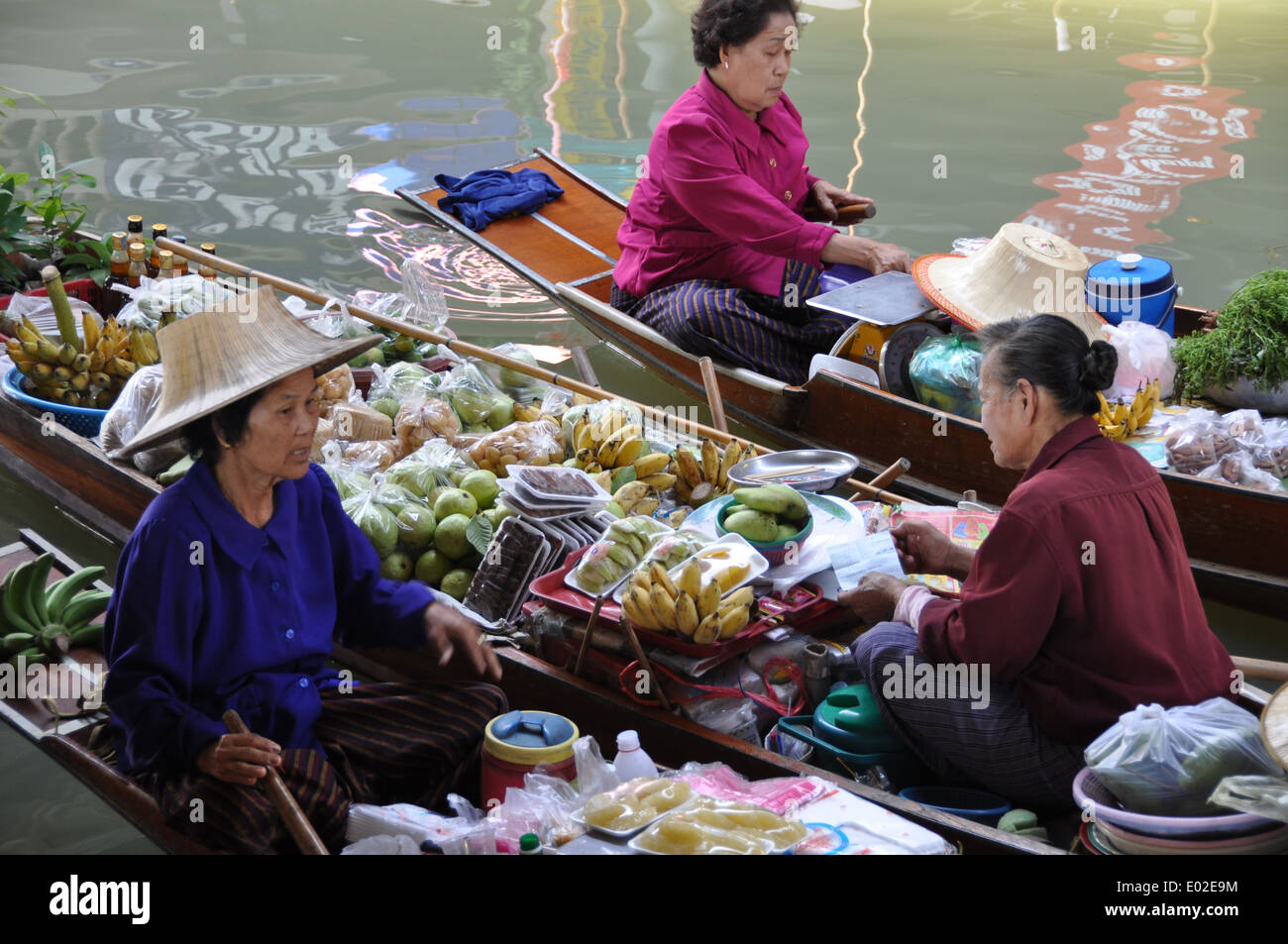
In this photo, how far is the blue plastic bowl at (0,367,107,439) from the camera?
4.03 m

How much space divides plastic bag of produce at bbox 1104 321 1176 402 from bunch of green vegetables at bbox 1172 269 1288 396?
0.27 ft

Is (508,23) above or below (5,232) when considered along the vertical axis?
Result: above

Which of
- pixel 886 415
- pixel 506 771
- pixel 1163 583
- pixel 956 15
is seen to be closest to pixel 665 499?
pixel 886 415

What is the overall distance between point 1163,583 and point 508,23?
11.2m

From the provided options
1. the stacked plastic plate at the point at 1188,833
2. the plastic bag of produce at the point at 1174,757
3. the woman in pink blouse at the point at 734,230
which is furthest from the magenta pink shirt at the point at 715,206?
the stacked plastic plate at the point at 1188,833

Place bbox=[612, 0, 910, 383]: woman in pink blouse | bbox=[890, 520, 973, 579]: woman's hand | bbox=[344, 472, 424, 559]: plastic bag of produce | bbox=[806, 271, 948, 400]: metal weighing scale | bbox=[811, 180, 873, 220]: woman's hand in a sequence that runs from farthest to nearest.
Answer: bbox=[811, 180, 873, 220]: woman's hand < bbox=[612, 0, 910, 383]: woman in pink blouse < bbox=[806, 271, 948, 400]: metal weighing scale < bbox=[344, 472, 424, 559]: plastic bag of produce < bbox=[890, 520, 973, 579]: woman's hand

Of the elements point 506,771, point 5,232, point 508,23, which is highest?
point 508,23

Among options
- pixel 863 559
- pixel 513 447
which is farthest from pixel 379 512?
pixel 863 559

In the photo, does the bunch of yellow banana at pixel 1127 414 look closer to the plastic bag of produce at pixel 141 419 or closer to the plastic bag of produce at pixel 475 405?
the plastic bag of produce at pixel 475 405

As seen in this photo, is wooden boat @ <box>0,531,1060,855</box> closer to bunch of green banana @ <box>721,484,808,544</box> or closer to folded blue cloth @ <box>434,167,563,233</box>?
bunch of green banana @ <box>721,484,808,544</box>

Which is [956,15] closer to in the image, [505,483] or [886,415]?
[886,415]

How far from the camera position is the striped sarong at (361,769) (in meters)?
2.34

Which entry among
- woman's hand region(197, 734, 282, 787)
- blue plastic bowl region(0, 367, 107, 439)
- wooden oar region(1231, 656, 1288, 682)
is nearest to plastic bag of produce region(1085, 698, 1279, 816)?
wooden oar region(1231, 656, 1288, 682)
